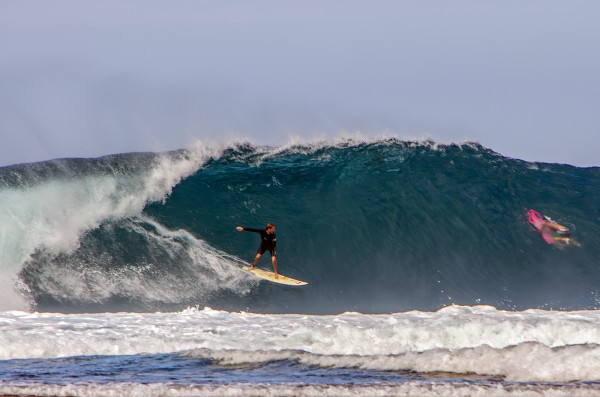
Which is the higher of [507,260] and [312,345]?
[507,260]

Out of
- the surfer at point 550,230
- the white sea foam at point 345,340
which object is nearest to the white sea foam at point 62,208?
the white sea foam at point 345,340

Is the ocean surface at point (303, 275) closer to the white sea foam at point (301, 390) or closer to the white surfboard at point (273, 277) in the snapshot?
the white sea foam at point (301, 390)

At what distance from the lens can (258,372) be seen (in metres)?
6.32

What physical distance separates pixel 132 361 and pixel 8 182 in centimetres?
758

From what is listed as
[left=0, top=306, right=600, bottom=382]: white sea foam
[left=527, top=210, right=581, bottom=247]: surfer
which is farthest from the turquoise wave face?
[left=0, top=306, right=600, bottom=382]: white sea foam

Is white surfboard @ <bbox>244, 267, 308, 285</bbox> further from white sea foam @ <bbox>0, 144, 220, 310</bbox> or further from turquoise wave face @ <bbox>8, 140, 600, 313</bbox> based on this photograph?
white sea foam @ <bbox>0, 144, 220, 310</bbox>

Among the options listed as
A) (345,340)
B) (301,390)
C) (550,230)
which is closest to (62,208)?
(345,340)

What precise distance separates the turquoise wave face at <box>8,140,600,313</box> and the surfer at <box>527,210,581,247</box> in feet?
0.66

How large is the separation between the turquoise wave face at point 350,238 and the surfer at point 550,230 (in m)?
0.20

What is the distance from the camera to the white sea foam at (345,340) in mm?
6289

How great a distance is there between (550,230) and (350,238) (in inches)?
179

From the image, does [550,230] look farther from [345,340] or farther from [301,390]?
[301,390]

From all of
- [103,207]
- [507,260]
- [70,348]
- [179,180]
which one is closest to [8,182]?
[103,207]

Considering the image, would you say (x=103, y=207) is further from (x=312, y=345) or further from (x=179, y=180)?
(x=312, y=345)
